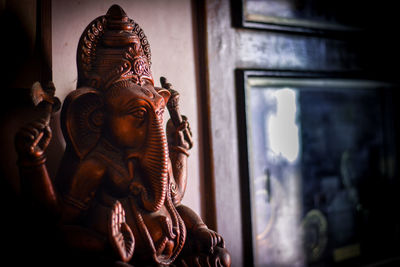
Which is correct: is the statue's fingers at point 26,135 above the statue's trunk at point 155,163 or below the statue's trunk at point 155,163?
above

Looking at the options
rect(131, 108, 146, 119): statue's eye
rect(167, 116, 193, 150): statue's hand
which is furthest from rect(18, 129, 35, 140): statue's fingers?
rect(167, 116, 193, 150): statue's hand

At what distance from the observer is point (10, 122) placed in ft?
3.07

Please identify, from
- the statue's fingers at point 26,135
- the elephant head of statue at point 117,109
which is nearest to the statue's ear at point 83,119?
the elephant head of statue at point 117,109

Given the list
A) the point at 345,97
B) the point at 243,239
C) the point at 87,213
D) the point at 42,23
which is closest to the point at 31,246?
the point at 87,213

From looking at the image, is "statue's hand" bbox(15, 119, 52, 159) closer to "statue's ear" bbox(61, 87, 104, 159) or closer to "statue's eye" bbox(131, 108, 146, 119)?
"statue's ear" bbox(61, 87, 104, 159)

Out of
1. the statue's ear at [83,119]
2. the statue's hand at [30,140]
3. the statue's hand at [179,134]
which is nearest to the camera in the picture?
the statue's hand at [30,140]

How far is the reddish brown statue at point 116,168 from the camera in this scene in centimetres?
74

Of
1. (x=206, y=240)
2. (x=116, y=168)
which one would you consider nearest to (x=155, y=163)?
(x=116, y=168)

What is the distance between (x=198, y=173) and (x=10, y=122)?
597 mm

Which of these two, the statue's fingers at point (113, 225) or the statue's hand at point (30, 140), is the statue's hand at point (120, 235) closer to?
the statue's fingers at point (113, 225)

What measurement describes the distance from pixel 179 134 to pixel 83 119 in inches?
10.5

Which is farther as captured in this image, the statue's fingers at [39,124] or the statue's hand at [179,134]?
the statue's hand at [179,134]

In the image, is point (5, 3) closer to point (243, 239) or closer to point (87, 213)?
point (87, 213)

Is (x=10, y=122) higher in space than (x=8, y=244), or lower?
higher
